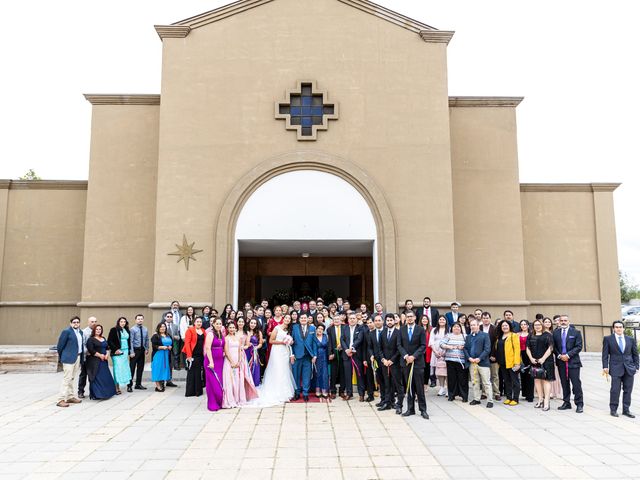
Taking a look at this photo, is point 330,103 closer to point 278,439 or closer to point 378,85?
point 378,85

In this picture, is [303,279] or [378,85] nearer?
[378,85]

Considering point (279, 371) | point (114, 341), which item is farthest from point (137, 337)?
point (279, 371)

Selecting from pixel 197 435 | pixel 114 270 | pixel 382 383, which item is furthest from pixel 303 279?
pixel 197 435

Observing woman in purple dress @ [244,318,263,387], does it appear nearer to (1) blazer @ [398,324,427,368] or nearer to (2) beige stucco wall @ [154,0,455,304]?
(2) beige stucco wall @ [154,0,455,304]

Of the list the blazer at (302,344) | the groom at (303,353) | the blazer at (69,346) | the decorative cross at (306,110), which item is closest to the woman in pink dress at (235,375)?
the groom at (303,353)

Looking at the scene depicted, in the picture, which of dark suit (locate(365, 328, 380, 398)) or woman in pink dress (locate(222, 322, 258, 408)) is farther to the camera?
dark suit (locate(365, 328, 380, 398))

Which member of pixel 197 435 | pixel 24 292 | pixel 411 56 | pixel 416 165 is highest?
pixel 411 56

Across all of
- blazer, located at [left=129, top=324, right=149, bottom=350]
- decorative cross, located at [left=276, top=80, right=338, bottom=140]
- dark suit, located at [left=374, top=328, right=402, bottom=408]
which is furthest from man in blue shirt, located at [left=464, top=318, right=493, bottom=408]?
blazer, located at [left=129, top=324, right=149, bottom=350]

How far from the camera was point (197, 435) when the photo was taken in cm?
727

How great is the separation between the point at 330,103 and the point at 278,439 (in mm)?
9713

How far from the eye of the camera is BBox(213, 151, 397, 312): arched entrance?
13031 mm

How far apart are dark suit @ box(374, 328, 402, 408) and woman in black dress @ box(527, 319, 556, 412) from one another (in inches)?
106

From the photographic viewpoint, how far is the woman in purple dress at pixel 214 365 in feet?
29.5

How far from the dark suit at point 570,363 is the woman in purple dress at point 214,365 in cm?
659
